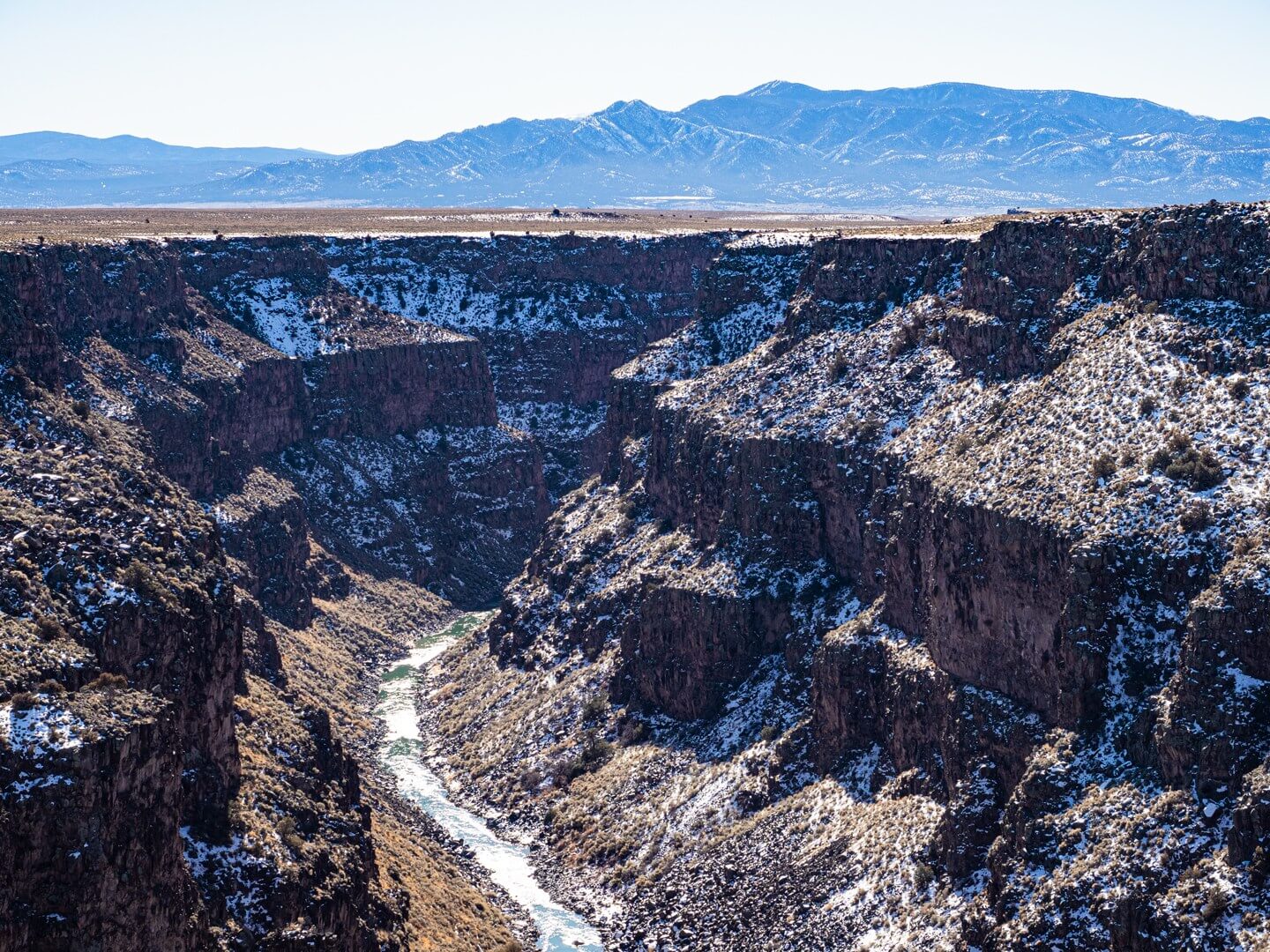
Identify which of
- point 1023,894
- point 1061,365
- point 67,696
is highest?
point 1061,365

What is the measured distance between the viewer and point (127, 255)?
495 feet

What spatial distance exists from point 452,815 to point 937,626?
1499 inches

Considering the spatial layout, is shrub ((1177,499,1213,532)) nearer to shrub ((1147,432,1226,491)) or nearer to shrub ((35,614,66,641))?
shrub ((1147,432,1226,491))

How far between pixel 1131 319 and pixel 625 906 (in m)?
40.2

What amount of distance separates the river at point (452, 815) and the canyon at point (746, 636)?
127 cm

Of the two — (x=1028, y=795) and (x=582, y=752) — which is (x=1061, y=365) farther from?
(x=582, y=752)

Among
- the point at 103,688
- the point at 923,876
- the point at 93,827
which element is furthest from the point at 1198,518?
the point at 93,827

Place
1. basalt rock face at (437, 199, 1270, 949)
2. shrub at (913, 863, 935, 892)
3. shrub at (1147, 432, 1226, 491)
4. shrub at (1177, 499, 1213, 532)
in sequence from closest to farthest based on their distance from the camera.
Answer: basalt rock face at (437, 199, 1270, 949)
shrub at (1177, 499, 1213, 532)
shrub at (1147, 432, 1226, 491)
shrub at (913, 863, 935, 892)

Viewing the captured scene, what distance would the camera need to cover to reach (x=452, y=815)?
11275 centimetres

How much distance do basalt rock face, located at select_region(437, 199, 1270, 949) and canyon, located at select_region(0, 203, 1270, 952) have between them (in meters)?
0.23

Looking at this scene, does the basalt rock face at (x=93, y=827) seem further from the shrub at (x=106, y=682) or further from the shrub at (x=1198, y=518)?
the shrub at (x=1198, y=518)

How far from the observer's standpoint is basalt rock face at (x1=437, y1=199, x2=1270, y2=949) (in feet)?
232

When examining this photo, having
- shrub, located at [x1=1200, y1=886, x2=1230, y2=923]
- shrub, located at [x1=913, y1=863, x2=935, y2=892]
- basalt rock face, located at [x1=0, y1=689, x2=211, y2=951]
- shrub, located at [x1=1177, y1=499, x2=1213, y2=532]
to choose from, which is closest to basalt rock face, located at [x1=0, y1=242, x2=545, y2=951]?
basalt rock face, located at [x1=0, y1=689, x2=211, y2=951]

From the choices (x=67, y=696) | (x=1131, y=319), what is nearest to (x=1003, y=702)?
(x=1131, y=319)
